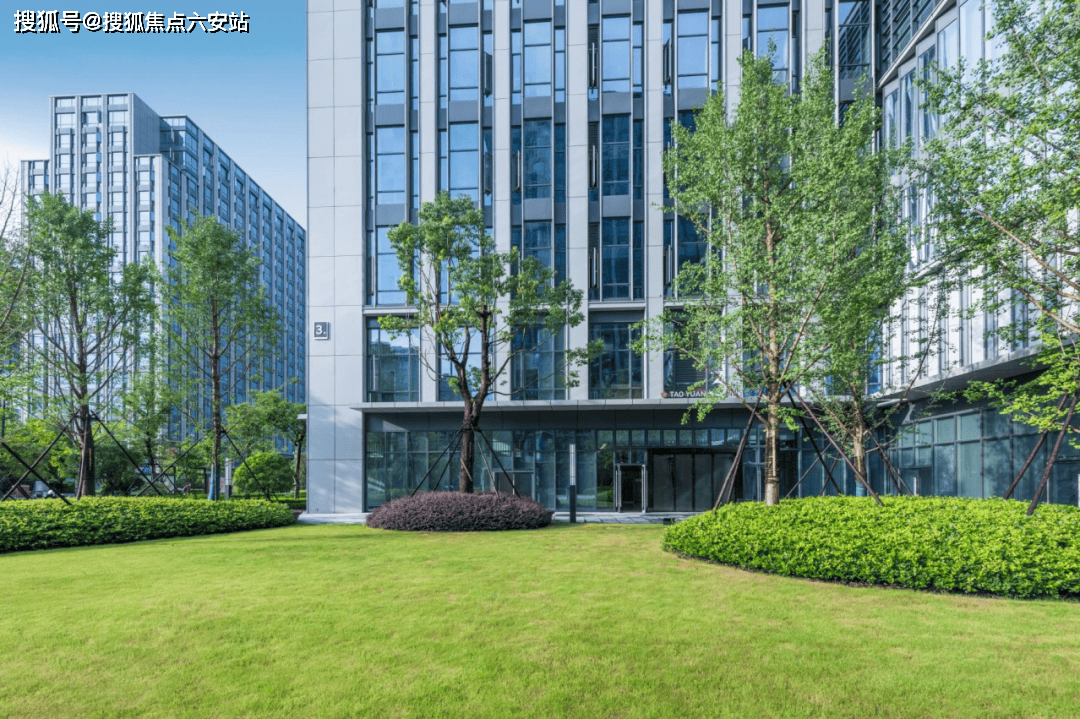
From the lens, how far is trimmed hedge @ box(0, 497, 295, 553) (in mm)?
14992

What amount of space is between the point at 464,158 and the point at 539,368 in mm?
9472

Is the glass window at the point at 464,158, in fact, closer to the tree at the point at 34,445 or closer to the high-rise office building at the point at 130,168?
the tree at the point at 34,445

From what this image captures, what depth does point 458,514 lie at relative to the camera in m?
18.5

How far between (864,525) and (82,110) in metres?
108

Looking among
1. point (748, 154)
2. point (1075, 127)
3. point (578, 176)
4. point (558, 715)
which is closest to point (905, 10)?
point (578, 176)

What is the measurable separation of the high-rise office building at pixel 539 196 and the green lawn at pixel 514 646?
51.9ft

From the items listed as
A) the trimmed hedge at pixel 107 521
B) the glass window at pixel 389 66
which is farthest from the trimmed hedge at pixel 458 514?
the glass window at pixel 389 66

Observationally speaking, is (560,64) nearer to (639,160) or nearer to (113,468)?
(639,160)

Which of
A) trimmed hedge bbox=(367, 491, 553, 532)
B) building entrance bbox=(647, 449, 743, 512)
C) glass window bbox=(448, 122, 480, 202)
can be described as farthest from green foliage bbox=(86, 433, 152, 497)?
building entrance bbox=(647, 449, 743, 512)

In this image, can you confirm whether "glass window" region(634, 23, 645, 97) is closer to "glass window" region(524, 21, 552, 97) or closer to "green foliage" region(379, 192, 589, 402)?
"glass window" region(524, 21, 552, 97)

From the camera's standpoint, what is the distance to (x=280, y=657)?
270 inches

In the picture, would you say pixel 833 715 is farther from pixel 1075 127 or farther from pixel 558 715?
pixel 1075 127

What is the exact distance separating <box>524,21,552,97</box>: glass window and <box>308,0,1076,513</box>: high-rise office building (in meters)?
0.08

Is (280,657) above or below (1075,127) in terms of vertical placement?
below
